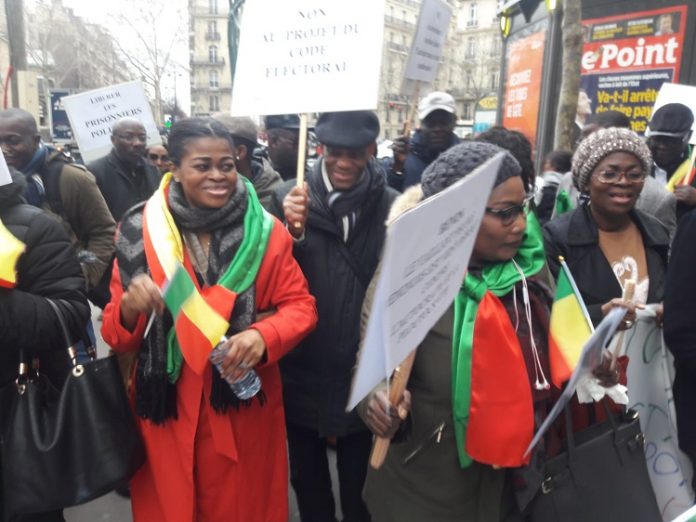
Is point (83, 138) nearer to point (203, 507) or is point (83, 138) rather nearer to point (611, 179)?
point (203, 507)

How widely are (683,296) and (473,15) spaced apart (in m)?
64.0

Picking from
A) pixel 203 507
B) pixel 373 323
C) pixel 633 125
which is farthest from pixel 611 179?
pixel 633 125

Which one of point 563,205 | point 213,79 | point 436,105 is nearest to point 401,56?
point 213,79

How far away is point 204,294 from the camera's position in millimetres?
2010

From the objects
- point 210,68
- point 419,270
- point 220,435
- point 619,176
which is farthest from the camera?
point 210,68

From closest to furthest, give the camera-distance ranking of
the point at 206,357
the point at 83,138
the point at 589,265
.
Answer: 1. the point at 206,357
2. the point at 589,265
3. the point at 83,138

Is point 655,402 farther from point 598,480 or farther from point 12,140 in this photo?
point 12,140

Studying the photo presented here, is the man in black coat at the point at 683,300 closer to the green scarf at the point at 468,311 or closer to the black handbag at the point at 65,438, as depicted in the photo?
the green scarf at the point at 468,311

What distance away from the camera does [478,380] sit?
1.70m

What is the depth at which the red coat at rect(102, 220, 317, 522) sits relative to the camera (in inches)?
81.7

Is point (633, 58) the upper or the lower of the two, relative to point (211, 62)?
lower

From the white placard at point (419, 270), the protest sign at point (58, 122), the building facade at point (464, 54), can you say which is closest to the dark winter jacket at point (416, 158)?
the white placard at point (419, 270)

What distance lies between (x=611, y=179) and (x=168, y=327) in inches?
74.2

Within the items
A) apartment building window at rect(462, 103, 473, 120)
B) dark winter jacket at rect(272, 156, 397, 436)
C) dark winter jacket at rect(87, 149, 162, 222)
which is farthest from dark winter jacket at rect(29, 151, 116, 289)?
apartment building window at rect(462, 103, 473, 120)
